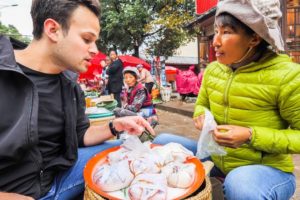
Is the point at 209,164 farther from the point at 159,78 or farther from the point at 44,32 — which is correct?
the point at 159,78

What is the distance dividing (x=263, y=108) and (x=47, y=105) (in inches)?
50.5

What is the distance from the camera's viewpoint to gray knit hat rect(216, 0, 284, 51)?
175 centimetres

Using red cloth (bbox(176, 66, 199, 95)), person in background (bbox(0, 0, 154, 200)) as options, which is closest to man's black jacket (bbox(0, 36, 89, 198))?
person in background (bbox(0, 0, 154, 200))

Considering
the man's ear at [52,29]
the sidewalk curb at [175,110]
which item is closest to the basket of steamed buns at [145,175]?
the man's ear at [52,29]

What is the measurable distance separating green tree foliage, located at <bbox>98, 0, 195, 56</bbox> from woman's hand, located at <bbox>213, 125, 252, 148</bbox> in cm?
1337

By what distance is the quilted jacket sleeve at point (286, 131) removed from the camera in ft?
5.47

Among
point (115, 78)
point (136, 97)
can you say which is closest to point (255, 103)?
point (136, 97)

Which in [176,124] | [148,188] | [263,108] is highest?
[263,108]

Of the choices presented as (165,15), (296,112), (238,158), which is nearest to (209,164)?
(238,158)

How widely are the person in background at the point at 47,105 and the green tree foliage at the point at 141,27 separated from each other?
1306 cm

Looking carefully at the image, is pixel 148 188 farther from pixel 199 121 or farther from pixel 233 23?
pixel 233 23

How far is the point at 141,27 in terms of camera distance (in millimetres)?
16250

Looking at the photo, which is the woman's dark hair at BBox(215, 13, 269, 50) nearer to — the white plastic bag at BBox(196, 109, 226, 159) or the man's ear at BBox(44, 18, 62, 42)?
the white plastic bag at BBox(196, 109, 226, 159)

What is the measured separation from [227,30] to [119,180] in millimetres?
1080
